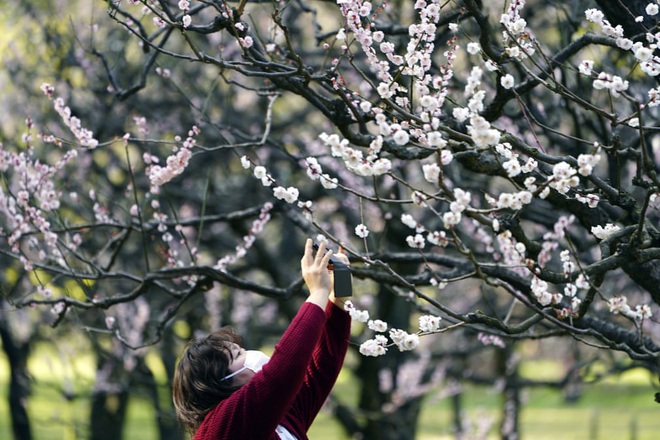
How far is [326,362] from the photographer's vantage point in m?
2.99

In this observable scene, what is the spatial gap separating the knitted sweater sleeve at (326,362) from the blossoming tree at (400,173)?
21 cm

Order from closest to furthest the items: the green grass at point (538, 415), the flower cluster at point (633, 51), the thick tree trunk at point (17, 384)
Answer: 1. the flower cluster at point (633, 51)
2. the thick tree trunk at point (17, 384)
3. the green grass at point (538, 415)

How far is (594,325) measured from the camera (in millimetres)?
3828

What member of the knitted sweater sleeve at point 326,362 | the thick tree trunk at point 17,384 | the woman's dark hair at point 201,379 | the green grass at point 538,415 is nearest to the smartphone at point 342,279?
the knitted sweater sleeve at point 326,362

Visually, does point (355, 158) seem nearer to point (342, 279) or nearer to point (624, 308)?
point (342, 279)

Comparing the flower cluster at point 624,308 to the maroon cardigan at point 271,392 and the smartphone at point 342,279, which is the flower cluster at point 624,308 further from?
the maroon cardigan at point 271,392

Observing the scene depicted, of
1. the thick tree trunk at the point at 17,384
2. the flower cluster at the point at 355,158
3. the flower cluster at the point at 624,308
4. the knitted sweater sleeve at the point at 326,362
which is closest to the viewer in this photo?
the flower cluster at the point at 355,158

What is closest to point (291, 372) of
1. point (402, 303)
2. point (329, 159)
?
point (329, 159)

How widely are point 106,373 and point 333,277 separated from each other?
25.0 ft

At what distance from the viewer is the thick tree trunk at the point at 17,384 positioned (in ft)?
28.8

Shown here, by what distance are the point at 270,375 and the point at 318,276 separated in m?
0.33

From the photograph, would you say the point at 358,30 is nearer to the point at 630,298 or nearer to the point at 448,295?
the point at 630,298

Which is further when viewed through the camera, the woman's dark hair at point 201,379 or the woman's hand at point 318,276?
the woman's dark hair at point 201,379

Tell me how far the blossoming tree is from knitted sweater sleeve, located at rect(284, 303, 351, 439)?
21cm
